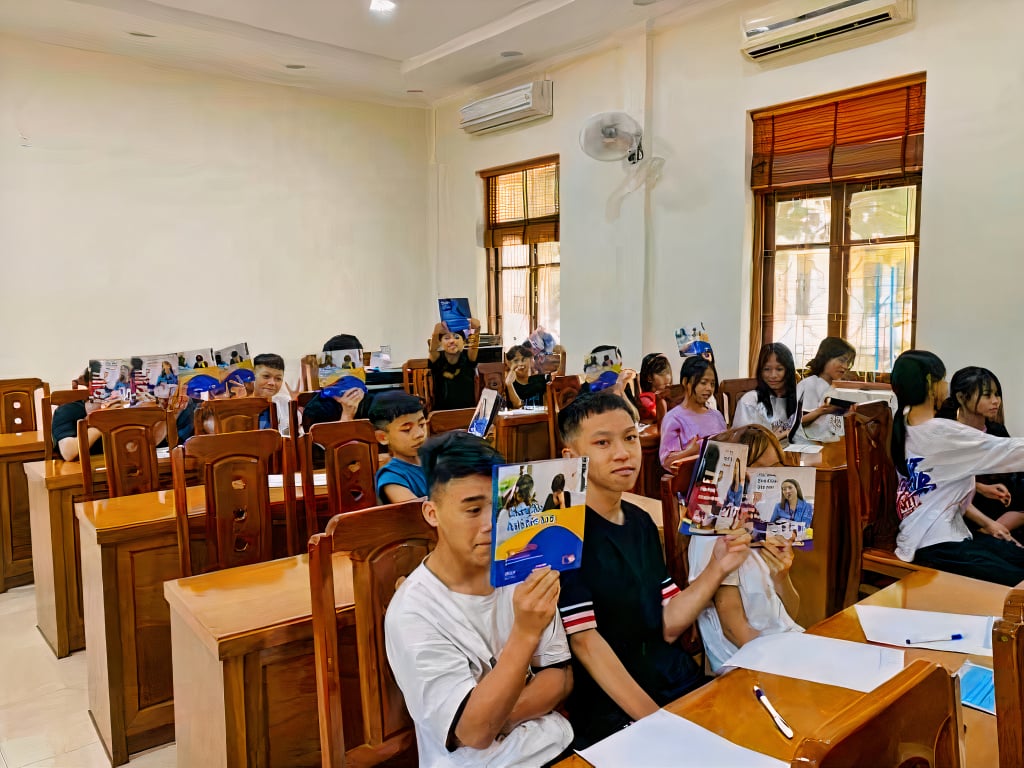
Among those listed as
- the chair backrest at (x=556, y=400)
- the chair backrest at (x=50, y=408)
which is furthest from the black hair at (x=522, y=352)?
the chair backrest at (x=50, y=408)

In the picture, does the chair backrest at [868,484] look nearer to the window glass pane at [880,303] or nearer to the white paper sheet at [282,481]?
the white paper sheet at [282,481]

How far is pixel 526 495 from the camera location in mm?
1095

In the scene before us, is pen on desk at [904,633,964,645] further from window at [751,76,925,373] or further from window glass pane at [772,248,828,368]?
window glass pane at [772,248,828,368]

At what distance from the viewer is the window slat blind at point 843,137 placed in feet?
15.1

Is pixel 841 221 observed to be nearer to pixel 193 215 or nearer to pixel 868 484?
pixel 868 484

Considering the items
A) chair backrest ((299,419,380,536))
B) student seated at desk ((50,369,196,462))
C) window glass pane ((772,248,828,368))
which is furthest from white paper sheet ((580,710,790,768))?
window glass pane ((772,248,828,368))

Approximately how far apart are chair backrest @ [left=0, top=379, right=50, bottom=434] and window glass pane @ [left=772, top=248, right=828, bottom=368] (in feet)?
16.0

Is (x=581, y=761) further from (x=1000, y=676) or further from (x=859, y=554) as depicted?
(x=859, y=554)

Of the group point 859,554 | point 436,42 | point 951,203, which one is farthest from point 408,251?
point 859,554

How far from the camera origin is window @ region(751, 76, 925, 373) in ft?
15.4

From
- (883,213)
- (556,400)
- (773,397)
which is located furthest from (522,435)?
(883,213)

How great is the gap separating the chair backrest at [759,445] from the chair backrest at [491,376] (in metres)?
3.66

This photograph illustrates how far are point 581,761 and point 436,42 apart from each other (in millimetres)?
6502

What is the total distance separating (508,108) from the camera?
272 inches
